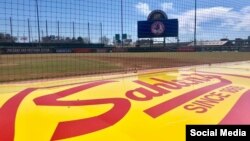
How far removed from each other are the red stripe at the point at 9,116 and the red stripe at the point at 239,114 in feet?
7.65

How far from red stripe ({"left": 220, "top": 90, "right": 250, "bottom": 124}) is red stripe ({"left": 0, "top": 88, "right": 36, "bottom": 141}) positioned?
2333 mm

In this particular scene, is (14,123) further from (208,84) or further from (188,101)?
(208,84)

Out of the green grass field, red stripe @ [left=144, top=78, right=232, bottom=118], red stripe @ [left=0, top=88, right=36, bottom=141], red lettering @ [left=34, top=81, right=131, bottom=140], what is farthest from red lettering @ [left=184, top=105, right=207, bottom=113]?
the green grass field

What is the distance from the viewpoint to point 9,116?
11.4 ft

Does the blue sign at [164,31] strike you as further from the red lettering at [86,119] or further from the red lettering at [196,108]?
the red lettering at [196,108]

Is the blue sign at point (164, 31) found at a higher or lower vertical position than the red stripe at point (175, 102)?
higher

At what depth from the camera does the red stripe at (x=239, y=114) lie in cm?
332

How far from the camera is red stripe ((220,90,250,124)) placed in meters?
3.32

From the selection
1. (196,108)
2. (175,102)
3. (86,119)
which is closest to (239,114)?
(196,108)

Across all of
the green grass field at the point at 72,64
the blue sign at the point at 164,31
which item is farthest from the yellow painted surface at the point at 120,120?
the blue sign at the point at 164,31

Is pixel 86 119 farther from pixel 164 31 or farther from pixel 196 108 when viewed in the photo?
pixel 164 31

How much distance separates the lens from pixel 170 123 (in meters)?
3.27

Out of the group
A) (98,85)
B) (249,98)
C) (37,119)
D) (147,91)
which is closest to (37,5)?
(98,85)

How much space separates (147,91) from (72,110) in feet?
4.77
